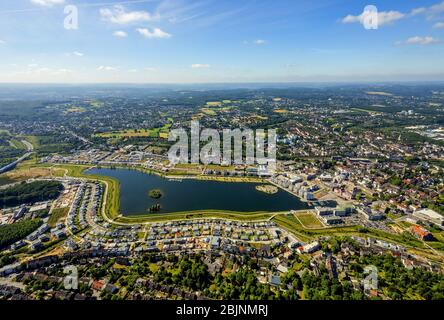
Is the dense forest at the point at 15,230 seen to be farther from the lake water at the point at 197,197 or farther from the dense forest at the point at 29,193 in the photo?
the lake water at the point at 197,197

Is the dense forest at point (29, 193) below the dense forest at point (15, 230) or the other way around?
the other way around

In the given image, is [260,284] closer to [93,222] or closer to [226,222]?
[226,222]

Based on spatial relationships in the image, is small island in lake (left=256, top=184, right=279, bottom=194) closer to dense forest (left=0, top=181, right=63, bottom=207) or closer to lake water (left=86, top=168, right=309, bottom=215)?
lake water (left=86, top=168, right=309, bottom=215)

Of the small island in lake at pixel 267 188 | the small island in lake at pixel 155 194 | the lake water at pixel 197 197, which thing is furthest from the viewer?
the small island in lake at pixel 267 188

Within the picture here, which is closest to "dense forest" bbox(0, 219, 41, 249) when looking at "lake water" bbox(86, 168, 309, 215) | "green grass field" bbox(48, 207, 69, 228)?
"green grass field" bbox(48, 207, 69, 228)

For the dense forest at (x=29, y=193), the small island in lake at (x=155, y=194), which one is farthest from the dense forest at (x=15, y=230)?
the small island in lake at (x=155, y=194)

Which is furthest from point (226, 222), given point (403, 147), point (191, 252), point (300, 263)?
point (403, 147)
